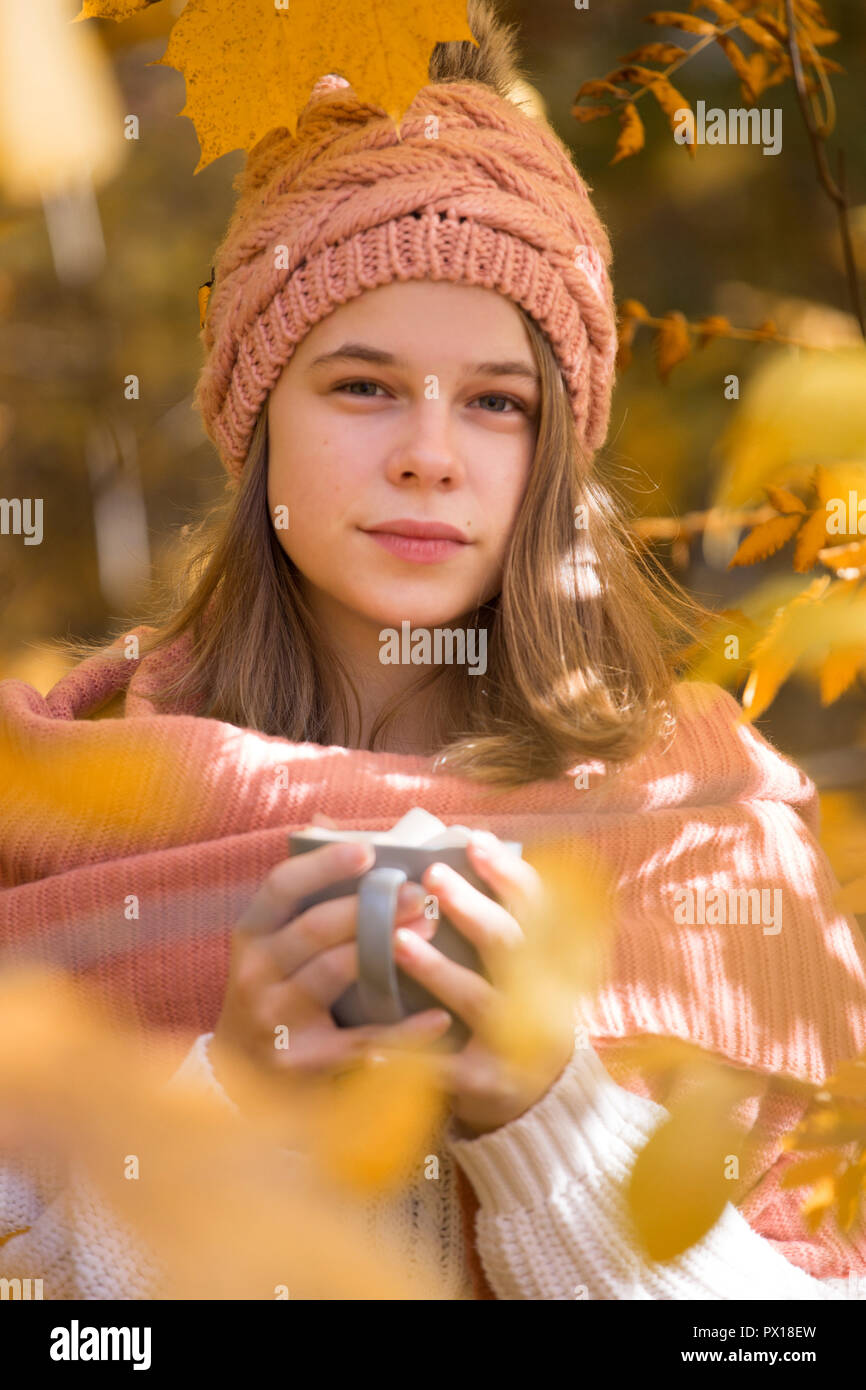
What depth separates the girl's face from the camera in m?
1.11

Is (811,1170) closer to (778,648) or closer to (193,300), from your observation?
(778,648)

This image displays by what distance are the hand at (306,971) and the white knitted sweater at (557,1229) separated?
7 cm

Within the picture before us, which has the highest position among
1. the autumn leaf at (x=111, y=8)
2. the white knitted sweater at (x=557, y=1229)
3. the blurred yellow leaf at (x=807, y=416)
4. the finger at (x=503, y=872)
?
the autumn leaf at (x=111, y=8)

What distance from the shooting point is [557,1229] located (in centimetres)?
93

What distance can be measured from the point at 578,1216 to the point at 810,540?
1.82 feet

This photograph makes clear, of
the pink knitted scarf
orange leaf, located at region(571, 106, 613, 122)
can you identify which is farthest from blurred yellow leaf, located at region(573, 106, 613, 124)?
the pink knitted scarf

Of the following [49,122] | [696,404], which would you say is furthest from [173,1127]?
[49,122]

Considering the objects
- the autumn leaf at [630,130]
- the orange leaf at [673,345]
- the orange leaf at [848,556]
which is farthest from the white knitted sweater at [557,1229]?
the autumn leaf at [630,130]

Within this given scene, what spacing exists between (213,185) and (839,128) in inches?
52.8

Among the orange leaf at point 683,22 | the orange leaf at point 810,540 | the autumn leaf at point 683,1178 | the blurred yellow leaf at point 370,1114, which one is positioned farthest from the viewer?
the orange leaf at point 683,22

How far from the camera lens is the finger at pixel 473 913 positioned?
2.67ft

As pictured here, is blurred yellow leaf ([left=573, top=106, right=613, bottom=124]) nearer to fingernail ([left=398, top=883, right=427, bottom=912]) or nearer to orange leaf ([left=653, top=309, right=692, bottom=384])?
orange leaf ([left=653, top=309, right=692, bottom=384])

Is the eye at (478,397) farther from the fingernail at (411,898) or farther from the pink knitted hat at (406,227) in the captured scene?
the fingernail at (411,898)

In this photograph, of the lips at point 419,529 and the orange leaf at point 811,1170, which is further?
the lips at point 419,529
